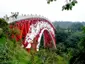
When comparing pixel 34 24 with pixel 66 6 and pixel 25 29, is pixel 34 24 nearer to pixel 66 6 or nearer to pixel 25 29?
pixel 25 29

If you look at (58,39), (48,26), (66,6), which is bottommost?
(58,39)

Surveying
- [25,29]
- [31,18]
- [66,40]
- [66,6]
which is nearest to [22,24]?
[25,29]

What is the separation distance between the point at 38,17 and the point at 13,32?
765 inches

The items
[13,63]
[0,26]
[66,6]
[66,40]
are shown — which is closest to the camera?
[66,6]

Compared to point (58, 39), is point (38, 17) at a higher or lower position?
higher

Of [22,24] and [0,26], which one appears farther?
[22,24]

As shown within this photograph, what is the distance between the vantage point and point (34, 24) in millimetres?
40781

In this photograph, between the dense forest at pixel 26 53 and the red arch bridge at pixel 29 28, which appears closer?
the dense forest at pixel 26 53

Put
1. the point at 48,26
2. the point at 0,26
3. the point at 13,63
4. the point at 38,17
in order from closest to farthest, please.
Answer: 1. the point at 13,63
2. the point at 0,26
3. the point at 38,17
4. the point at 48,26

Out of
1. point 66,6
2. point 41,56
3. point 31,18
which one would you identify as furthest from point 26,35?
point 66,6

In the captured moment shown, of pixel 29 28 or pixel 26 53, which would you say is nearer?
pixel 26 53

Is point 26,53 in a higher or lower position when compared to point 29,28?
lower

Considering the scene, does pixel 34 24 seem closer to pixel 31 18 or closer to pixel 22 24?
pixel 31 18

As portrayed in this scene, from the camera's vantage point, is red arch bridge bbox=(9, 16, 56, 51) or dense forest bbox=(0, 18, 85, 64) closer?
dense forest bbox=(0, 18, 85, 64)
